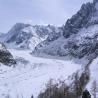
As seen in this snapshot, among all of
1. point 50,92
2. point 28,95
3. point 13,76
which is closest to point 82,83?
point 50,92

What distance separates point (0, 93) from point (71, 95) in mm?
44943

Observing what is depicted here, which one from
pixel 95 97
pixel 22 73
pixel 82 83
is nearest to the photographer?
pixel 95 97

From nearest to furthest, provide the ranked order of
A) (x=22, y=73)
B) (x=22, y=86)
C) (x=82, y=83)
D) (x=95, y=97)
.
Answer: (x=95, y=97) → (x=82, y=83) → (x=22, y=86) → (x=22, y=73)

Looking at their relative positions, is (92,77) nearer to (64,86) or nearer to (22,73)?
(64,86)

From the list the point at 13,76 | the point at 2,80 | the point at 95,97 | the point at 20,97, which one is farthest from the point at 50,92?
the point at 13,76

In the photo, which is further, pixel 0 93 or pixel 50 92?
pixel 0 93

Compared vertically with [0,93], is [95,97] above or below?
above

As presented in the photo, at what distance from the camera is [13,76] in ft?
600

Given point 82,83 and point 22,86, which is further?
point 22,86

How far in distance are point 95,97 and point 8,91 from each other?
62182 millimetres

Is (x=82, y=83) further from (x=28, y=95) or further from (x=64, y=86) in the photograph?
(x=28, y=95)

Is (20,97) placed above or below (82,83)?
below

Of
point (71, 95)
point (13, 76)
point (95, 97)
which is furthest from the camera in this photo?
point (13, 76)

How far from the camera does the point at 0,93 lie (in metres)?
130
